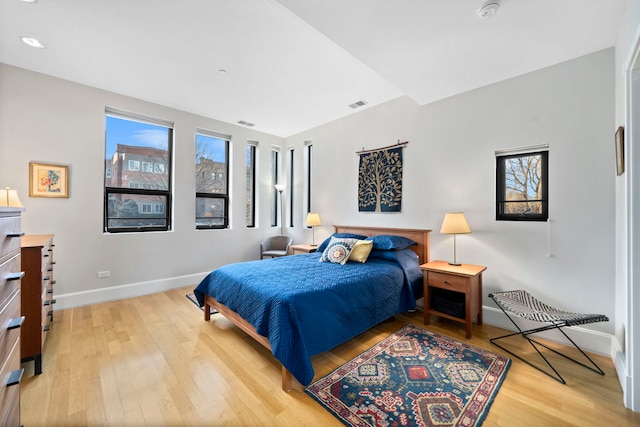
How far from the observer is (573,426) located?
1501 mm

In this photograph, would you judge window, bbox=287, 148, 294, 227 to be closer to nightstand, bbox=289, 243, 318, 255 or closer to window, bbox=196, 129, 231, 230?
nightstand, bbox=289, 243, 318, 255

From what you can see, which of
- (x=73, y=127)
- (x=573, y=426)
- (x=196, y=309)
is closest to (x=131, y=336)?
(x=196, y=309)

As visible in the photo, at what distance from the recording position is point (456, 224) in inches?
111

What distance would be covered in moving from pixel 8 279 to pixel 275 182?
15.2ft

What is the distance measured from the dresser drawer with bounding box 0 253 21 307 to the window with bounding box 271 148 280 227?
4.40m

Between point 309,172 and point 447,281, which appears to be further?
point 309,172

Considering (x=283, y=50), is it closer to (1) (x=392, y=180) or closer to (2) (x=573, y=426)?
(1) (x=392, y=180)

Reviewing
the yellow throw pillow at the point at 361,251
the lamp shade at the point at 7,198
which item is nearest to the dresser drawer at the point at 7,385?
the lamp shade at the point at 7,198

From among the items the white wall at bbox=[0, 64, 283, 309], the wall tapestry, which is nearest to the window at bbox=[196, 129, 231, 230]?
the white wall at bbox=[0, 64, 283, 309]

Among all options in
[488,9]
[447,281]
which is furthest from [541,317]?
[488,9]

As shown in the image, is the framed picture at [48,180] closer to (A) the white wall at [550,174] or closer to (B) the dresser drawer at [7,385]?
(B) the dresser drawer at [7,385]

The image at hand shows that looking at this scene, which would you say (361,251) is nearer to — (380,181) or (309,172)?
(380,181)

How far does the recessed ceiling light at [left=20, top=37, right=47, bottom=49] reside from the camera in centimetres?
244

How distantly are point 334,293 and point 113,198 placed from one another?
349cm
